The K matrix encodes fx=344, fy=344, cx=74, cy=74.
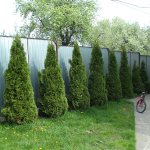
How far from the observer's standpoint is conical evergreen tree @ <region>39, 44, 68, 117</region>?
8.80 m

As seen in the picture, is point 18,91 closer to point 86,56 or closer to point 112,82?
point 86,56

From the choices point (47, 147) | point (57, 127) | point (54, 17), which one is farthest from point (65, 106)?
point (54, 17)

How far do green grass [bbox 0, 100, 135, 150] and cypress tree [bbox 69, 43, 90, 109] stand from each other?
505 mm

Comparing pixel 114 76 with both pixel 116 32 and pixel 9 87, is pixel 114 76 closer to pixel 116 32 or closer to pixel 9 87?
pixel 9 87

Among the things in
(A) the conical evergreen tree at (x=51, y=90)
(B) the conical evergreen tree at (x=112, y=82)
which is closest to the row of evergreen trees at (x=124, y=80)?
(B) the conical evergreen tree at (x=112, y=82)

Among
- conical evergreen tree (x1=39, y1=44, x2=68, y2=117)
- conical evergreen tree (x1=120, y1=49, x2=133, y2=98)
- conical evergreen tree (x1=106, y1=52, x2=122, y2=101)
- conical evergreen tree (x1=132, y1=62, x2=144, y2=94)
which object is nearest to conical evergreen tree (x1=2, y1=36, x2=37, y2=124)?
conical evergreen tree (x1=39, y1=44, x2=68, y2=117)

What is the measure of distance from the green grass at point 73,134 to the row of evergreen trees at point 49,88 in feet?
1.05

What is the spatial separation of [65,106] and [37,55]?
5.37 feet

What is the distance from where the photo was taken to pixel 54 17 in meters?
29.4

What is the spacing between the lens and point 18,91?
770cm

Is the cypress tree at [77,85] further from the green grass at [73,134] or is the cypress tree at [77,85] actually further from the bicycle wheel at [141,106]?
the bicycle wheel at [141,106]

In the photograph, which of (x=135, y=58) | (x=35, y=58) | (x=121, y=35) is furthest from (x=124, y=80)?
(x=121, y=35)

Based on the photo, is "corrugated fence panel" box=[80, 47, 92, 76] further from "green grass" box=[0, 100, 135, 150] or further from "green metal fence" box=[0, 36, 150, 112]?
"green grass" box=[0, 100, 135, 150]

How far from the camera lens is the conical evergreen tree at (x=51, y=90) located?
880 centimetres
